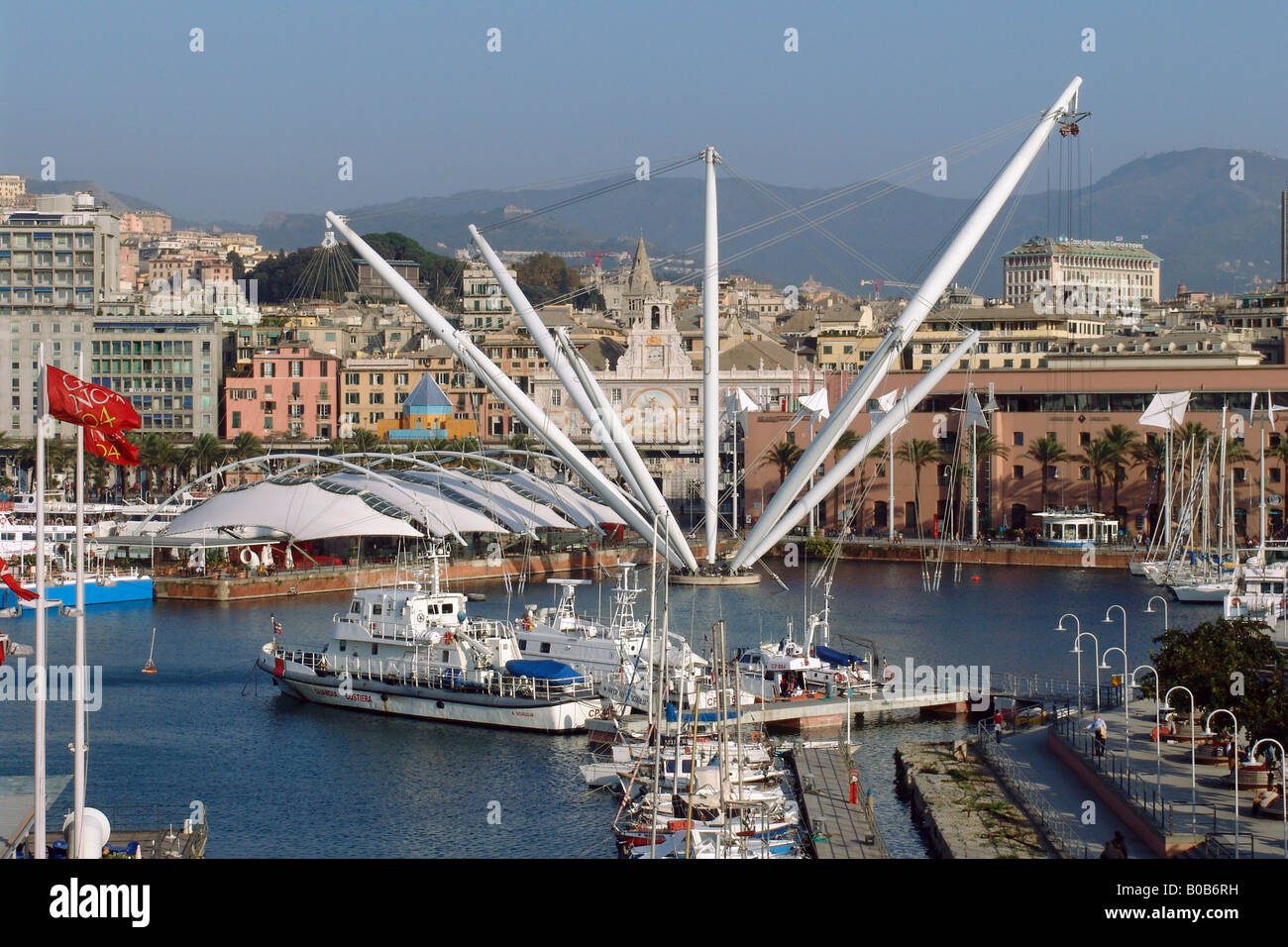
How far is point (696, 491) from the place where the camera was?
5031 centimetres

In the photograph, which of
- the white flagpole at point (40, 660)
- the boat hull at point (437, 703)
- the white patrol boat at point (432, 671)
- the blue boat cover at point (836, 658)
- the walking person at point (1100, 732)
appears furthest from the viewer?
the blue boat cover at point (836, 658)

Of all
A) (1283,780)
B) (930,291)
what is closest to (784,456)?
(930,291)

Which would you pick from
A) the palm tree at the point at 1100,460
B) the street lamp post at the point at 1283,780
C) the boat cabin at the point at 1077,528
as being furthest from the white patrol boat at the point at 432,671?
the palm tree at the point at 1100,460

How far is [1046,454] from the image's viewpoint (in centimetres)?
4094

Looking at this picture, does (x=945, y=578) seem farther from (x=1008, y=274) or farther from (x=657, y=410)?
(x=1008, y=274)

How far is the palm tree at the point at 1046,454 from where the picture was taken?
134 feet

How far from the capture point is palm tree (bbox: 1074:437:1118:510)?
39906 mm

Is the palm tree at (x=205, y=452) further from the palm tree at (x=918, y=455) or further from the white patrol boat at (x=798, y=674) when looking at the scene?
the white patrol boat at (x=798, y=674)

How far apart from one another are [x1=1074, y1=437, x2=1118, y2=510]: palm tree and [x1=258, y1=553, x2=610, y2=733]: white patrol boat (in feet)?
70.9

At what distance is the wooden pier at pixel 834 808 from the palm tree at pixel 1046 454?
953 inches

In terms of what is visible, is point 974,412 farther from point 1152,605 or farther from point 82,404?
point 82,404

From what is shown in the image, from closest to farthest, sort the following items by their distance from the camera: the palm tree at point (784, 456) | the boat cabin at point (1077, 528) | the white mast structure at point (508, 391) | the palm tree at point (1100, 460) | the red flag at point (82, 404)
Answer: the red flag at point (82, 404), the white mast structure at point (508, 391), the boat cabin at point (1077, 528), the palm tree at point (1100, 460), the palm tree at point (784, 456)

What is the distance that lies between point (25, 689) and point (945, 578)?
18880 mm
